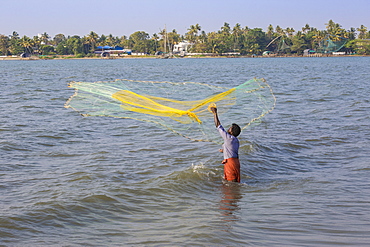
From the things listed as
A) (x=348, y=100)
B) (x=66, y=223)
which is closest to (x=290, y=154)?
(x=66, y=223)

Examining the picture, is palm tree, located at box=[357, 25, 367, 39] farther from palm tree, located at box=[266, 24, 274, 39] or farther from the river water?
the river water

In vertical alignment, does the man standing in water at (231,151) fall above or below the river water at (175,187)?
above

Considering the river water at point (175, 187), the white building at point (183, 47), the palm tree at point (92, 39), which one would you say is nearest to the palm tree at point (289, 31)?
the white building at point (183, 47)

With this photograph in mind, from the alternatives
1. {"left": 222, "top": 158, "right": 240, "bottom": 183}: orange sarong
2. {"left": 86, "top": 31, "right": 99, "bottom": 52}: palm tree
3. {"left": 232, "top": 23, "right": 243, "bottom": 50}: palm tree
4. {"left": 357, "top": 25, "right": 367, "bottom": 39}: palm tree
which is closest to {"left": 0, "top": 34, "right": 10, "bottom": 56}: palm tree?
{"left": 86, "top": 31, "right": 99, "bottom": 52}: palm tree

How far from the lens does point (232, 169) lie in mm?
8383

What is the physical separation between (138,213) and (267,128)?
29.0 ft

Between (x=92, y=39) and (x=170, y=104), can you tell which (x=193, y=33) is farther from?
(x=170, y=104)

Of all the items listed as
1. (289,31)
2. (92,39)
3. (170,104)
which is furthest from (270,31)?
(170,104)

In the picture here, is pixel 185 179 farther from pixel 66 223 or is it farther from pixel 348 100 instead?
pixel 348 100

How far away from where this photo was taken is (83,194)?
7.83 m

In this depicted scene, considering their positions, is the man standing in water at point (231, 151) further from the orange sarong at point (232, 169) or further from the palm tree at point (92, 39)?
the palm tree at point (92, 39)

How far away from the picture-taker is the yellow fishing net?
855 centimetres

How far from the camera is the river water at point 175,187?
606 centimetres

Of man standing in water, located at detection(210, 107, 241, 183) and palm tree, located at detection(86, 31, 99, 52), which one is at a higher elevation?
palm tree, located at detection(86, 31, 99, 52)
